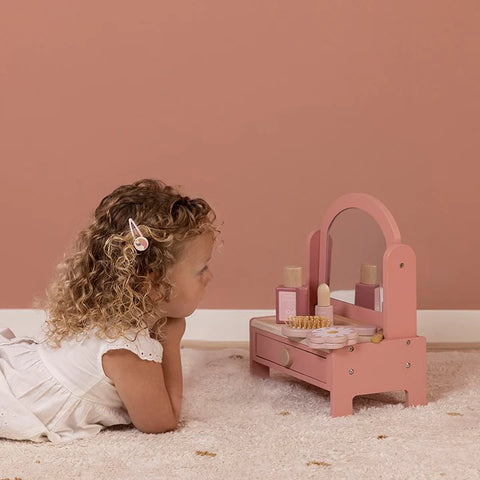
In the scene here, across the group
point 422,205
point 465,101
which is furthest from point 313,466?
point 465,101

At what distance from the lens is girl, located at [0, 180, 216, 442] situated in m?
1.36

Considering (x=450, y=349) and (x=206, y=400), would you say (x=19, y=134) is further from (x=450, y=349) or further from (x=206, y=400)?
(x=450, y=349)

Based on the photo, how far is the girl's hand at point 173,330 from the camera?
1.48 metres

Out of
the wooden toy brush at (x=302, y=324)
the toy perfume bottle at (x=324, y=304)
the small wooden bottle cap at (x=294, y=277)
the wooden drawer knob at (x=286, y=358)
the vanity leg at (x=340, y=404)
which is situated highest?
the small wooden bottle cap at (x=294, y=277)

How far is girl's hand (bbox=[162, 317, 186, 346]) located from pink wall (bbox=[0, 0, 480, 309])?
2.68 feet

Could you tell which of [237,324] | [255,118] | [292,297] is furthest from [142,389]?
[255,118]

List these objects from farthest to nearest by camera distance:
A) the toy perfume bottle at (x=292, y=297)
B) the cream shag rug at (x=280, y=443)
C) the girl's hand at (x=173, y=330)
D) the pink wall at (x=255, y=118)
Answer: the pink wall at (x=255, y=118) < the toy perfume bottle at (x=292, y=297) < the girl's hand at (x=173, y=330) < the cream shag rug at (x=280, y=443)

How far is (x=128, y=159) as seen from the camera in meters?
2.29

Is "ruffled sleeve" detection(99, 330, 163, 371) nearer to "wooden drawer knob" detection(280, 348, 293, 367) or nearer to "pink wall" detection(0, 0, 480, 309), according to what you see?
"wooden drawer knob" detection(280, 348, 293, 367)

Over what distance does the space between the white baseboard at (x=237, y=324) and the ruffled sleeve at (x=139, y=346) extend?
93cm

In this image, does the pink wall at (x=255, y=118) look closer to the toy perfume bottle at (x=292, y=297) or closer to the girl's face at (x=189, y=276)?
the toy perfume bottle at (x=292, y=297)

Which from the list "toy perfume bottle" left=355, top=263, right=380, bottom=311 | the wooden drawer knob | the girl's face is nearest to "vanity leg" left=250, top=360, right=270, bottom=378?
the wooden drawer knob

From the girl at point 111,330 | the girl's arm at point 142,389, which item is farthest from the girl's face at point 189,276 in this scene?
the girl's arm at point 142,389

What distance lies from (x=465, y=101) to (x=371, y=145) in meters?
0.28
